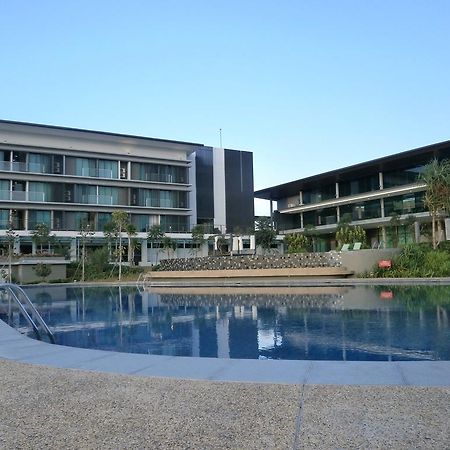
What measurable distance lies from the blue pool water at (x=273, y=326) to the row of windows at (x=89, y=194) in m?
30.9

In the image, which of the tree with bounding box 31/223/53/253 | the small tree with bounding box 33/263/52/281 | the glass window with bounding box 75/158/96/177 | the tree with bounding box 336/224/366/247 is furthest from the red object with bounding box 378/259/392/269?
the glass window with bounding box 75/158/96/177

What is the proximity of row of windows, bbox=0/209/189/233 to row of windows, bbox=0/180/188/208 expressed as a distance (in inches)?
48.0

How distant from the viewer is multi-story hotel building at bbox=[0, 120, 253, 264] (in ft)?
154

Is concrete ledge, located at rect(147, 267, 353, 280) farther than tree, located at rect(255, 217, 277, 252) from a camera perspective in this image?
No

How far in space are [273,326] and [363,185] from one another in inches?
1645

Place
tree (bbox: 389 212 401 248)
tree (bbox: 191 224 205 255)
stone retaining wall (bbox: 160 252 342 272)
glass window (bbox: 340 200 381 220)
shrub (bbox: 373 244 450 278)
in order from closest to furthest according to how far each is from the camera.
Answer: shrub (bbox: 373 244 450 278) → stone retaining wall (bbox: 160 252 342 272) → tree (bbox: 389 212 401 248) → glass window (bbox: 340 200 381 220) → tree (bbox: 191 224 205 255)

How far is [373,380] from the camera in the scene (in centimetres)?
535

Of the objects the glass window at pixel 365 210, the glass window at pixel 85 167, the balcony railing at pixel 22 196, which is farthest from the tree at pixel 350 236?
the balcony railing at pixel 22 196

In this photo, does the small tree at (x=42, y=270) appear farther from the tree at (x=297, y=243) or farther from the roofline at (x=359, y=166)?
the roofline at (x=359, y=166)

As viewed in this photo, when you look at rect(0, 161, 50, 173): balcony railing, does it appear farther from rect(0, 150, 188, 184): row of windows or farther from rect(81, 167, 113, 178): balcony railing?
rect(81, 167, 113, 178): balcony railing

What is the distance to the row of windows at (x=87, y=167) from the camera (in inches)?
1858

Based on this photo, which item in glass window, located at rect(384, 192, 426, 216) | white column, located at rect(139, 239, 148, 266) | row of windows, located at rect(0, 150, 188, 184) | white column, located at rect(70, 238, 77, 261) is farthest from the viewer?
white column, located at rect(139, 239, 148, 266)

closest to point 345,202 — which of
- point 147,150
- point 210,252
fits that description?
point 210,252

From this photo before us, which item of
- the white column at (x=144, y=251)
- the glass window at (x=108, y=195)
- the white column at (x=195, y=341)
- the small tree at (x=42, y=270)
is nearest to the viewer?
the white column at (x=195, y=341)
